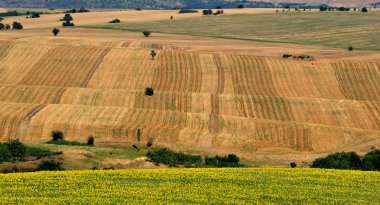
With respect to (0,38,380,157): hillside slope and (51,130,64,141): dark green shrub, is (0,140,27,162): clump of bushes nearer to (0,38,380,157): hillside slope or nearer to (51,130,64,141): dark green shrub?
(51,130,64,141): dark green shrub

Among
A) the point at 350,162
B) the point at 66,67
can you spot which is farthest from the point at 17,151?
the point at 66,67

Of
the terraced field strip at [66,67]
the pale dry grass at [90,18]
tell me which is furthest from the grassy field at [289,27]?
the terraced field strip at [66,67]

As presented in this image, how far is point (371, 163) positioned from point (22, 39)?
81700 millimetres

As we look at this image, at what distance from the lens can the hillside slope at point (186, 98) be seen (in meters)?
77.4

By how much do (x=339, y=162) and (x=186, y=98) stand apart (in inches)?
1420

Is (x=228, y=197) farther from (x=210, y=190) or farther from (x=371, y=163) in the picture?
(x=371, y=163)

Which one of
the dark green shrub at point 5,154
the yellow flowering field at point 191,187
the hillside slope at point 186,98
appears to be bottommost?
the yellow flowering field at point 191,187

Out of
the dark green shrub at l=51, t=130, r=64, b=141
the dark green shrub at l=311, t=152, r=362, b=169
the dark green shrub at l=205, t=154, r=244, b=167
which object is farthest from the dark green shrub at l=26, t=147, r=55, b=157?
the dark green shrub at l=311, t=152, r=362, b=169

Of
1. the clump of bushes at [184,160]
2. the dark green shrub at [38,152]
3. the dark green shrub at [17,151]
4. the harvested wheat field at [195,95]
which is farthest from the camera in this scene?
the harvested wheat field at [195,95]

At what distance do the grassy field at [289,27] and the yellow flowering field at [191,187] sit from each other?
93.0m

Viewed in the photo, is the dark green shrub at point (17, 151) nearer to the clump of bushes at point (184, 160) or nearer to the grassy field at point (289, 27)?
the clump of bushes at point (184, 160)

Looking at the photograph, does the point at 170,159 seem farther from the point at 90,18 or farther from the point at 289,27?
the point at 90,18

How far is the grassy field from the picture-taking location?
147375 millimetres

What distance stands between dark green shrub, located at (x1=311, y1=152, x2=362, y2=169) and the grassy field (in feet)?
257
